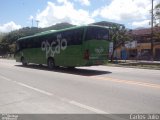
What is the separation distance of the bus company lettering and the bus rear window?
281 cm

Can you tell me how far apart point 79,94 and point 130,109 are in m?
3.01

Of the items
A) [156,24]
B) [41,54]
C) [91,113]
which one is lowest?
[91,113]

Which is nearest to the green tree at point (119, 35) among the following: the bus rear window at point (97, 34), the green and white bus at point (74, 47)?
the green and white bus at point (74, 47)

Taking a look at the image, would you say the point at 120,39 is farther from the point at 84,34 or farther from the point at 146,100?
the point at 146,100

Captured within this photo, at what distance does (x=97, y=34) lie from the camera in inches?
770

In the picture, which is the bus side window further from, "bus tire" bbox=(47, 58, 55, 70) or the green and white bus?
"bus tire" bbox=(47, 58, 55, 70)

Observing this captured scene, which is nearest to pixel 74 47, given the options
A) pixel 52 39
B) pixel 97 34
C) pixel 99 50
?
pixel 99 50

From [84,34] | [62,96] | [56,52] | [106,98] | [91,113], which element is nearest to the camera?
[91,113]

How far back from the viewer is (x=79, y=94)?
10.4 meters

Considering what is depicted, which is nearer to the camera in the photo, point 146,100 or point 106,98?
point 146,100

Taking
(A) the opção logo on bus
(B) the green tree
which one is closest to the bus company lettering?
(A) the opção logo on bus

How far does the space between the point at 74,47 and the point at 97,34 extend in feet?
6.01

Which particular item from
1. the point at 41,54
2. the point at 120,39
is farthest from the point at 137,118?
the point at 120,39

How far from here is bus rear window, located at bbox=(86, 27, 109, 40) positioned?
19.1 m
